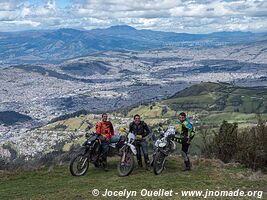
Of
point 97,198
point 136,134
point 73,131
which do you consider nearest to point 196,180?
point 136,134

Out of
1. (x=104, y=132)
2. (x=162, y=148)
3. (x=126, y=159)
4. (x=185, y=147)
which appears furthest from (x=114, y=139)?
(x=185, y=147)

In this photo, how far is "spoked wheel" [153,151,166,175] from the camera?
700 inches

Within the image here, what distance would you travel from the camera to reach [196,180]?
54.2 ft

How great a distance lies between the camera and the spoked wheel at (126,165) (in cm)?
1787

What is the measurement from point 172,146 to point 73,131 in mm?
174180

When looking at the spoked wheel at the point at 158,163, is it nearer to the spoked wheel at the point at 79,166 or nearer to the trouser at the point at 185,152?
the trouser at the point at 185,152

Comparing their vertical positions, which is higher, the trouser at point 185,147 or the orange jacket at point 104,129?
the orange jacket at point 104,129

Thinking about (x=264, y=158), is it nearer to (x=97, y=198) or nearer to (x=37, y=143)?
(x=97, y=198)

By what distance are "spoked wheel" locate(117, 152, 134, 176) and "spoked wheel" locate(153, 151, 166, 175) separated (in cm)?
116

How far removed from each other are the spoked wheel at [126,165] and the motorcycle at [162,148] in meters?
1.15

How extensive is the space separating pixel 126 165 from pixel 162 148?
6.52 ft

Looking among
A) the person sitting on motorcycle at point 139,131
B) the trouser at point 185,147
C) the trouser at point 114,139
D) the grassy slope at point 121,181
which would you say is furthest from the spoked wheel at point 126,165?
the trouser at point 185,147

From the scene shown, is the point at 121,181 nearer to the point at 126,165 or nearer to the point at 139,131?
the point at 126,165

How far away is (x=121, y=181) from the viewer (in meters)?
16.5
